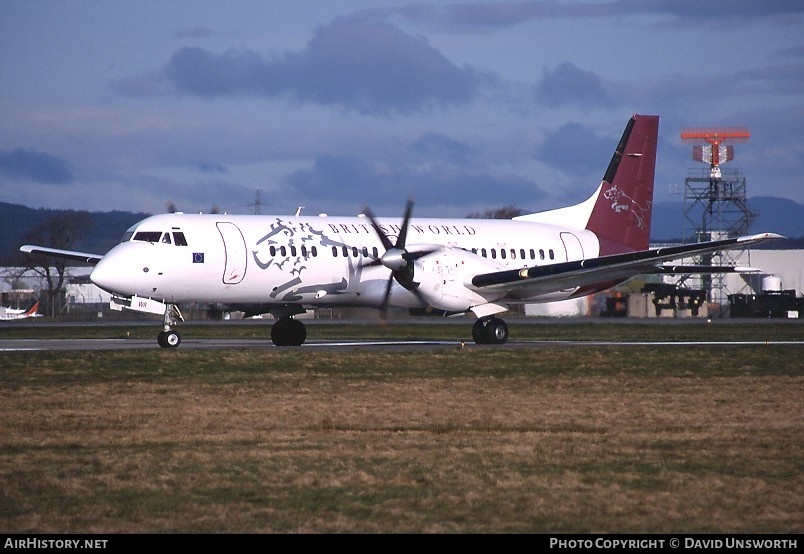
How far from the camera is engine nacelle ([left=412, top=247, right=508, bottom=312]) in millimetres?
30859

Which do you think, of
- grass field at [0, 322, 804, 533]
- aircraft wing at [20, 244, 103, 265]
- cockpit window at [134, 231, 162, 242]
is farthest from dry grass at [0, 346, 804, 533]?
aircraft wing at [20, 244, 103, 265]

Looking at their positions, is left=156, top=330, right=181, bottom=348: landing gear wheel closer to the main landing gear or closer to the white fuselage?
the white fuselage

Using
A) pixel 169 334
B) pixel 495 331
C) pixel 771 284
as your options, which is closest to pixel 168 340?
pixel 169 334

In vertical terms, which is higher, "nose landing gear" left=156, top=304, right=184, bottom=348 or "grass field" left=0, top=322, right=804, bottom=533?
"nose landing gear" left=156, top=304, right=184, bottom=348

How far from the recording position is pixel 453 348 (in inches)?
1197

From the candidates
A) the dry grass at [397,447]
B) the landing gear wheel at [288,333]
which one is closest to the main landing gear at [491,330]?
the landing gear wheel at [288,333]

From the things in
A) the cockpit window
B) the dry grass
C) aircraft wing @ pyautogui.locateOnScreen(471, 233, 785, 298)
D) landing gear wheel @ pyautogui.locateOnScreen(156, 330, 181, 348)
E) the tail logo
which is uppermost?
the tail logo

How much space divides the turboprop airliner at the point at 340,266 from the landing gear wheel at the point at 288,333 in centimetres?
3

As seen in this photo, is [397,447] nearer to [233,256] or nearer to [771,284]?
[233,256]

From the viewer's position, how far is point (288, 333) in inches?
1266

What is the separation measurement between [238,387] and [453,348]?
10.4m

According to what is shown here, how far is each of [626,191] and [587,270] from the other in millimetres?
7603

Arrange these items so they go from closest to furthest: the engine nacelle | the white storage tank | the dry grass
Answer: the dry grass, the engine nacelle, the white storage tank

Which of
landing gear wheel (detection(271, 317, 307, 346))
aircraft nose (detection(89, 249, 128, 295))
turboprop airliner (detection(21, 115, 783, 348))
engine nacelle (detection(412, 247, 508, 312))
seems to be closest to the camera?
aircraft nose (detection(89, 249, 128, 295))
